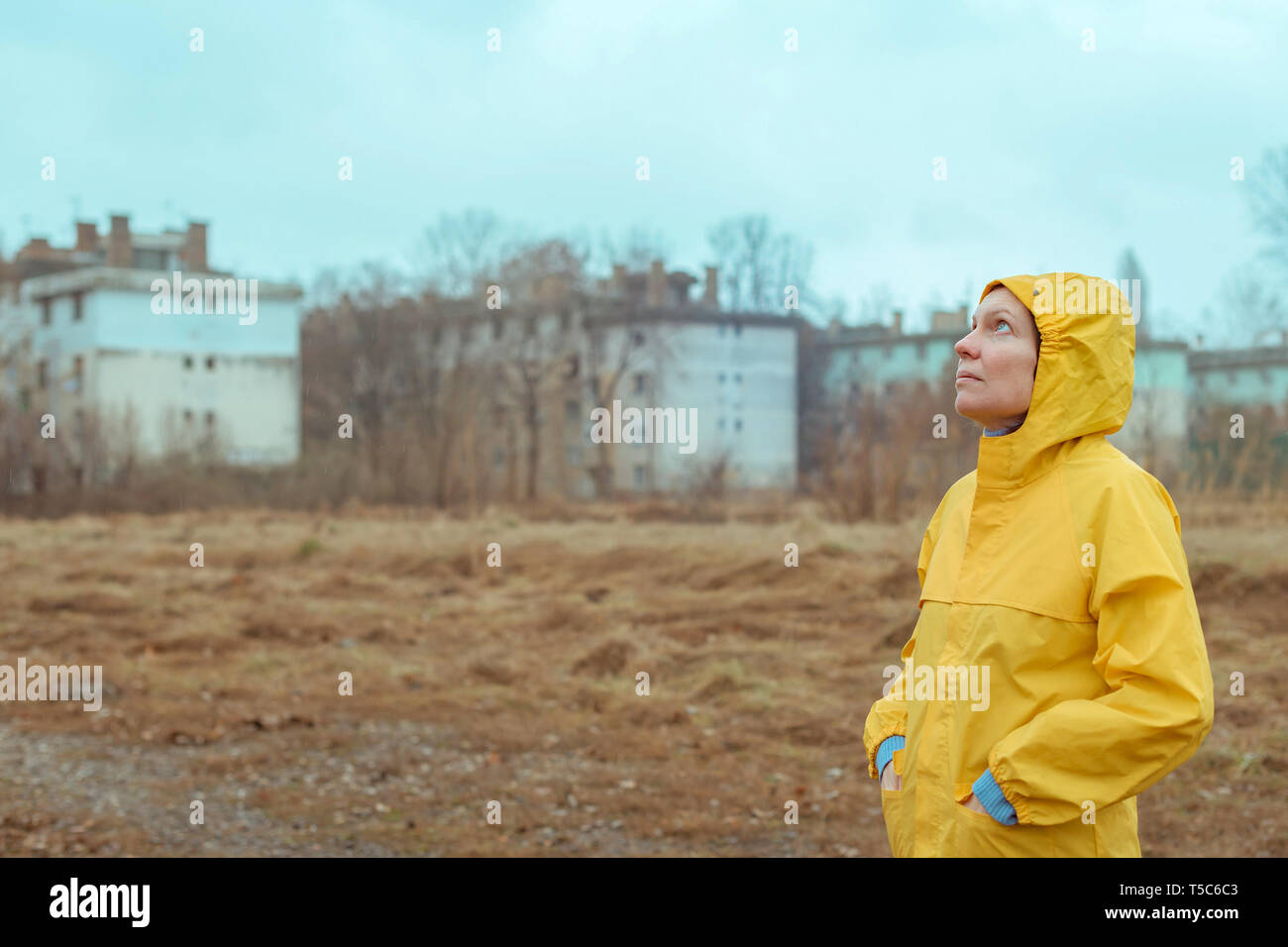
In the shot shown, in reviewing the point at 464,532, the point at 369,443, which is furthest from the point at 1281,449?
the point at 369,443

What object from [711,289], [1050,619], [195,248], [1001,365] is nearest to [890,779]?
[1050,619]

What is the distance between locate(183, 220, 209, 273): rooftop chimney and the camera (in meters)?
52.8

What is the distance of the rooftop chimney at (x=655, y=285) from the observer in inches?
2320

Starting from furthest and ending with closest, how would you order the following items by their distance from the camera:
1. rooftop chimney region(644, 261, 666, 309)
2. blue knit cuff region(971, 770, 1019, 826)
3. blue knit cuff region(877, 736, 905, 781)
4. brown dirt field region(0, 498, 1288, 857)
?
rooftop chimney region(644, 261, 666, 309)
brown dirt field region(0, 498, 1288, 857)
blue knit cuff region(877, 736, 905, 781)
blue knit cuff region(971, 770, 1019, 826)

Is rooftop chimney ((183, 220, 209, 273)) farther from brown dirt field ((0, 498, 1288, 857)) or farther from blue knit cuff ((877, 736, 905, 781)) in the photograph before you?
blue knit cuff ((877, 736, 905, 781))

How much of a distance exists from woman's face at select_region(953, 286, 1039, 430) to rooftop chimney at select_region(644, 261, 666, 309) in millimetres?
56757

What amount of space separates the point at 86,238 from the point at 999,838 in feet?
203

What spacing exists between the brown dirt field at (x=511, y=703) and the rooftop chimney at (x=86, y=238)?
4147 centimetres

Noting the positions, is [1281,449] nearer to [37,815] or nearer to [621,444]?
[37,815]

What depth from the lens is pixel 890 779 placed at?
2797 mm

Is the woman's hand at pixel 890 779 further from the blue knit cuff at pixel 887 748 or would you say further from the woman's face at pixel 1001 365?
the woman's face at pixel 1001 365

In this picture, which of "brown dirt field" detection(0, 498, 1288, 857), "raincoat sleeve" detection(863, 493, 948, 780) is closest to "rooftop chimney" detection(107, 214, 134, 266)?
"brown dirt field" detection(0, 498, 1288, 857)

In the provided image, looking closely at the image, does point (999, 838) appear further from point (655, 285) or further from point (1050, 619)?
point (655, 285)

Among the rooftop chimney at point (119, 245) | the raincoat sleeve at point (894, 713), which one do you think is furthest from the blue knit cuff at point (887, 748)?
the rooftop chimney at point (119, 245)
